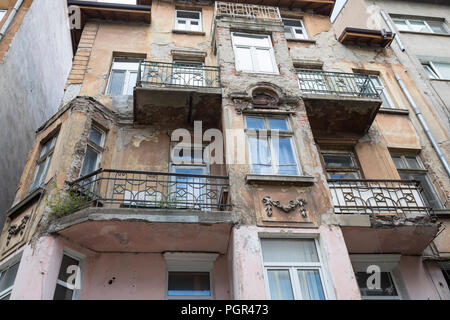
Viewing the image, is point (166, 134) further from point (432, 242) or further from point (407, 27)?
point (407, 27)

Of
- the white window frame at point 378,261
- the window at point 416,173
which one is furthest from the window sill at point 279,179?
the window at point 416,173

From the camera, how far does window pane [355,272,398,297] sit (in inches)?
309

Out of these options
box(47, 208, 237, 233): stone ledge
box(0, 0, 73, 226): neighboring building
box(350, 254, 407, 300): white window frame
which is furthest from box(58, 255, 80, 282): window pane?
box(350, 254, 407, 300): white window frame

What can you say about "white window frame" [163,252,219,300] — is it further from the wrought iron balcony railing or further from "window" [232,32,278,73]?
"window" [232,32,278,73]

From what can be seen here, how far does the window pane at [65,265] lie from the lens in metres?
6.72

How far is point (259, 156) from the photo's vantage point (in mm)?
8219

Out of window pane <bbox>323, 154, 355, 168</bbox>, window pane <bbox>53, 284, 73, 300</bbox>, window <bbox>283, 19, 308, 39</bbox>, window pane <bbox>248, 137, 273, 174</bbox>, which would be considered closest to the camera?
window pane <bbox>53, 284, 73, 300</bbox>

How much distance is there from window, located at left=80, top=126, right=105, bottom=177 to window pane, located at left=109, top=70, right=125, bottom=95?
2.16 m

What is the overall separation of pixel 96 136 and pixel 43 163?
142 centimetres

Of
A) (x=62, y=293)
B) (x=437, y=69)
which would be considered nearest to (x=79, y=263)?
(x=62, y=293)

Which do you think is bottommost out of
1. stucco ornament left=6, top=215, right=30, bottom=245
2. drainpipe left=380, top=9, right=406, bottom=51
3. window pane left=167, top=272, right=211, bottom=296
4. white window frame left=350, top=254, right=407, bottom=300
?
window pane left=167, top=272, right=211, bottom=296

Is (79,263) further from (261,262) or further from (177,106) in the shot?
(177,106)
